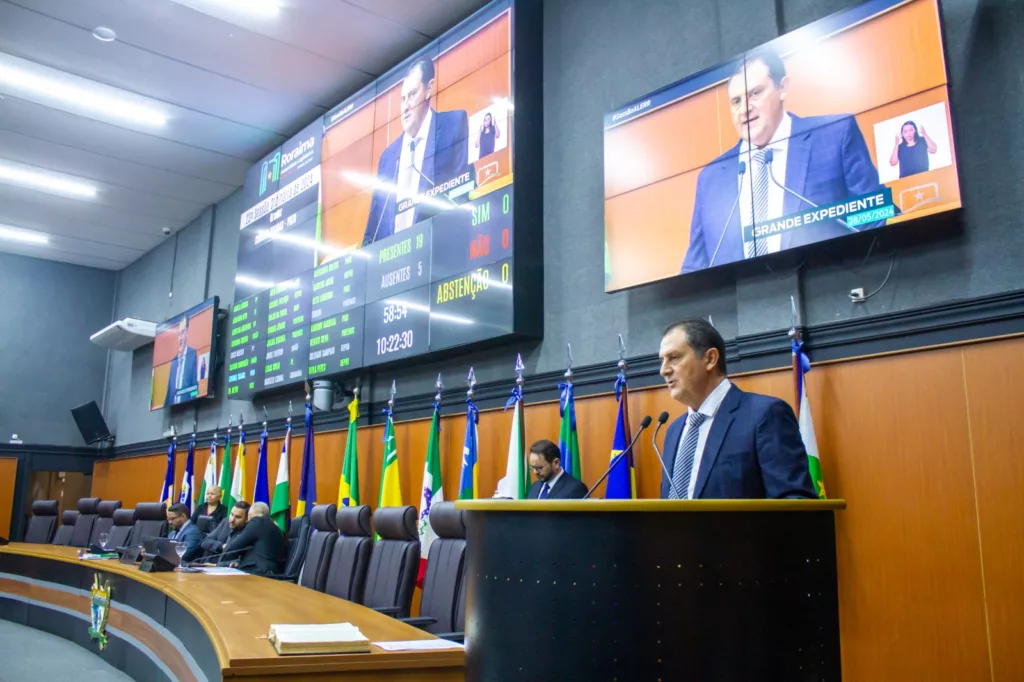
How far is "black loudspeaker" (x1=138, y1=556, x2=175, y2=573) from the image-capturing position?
161 inches

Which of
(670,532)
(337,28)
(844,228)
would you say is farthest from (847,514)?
(337,28)

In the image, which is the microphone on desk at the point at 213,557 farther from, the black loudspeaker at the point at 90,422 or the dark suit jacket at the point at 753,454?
the black loudspeaker at the point at 90,422

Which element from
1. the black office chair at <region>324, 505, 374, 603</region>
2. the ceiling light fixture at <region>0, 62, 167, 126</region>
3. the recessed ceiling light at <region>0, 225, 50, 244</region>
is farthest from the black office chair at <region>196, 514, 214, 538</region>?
the recessed ceiling light at <region>0, 225, 50, 244</region>

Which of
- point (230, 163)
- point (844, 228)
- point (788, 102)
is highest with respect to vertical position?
point (230, 163)

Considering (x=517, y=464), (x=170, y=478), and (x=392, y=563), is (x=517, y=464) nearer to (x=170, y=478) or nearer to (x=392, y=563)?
(x=392, y=563)

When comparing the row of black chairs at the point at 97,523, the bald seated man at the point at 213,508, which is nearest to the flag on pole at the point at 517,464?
the bald seated man at the point at 213,508

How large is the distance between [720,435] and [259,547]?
393 cm

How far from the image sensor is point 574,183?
4.92 meters

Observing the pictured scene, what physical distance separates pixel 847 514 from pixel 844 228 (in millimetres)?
1153

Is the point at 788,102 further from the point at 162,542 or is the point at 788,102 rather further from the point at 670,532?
the point at 162,542

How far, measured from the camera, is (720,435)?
1.96 metres

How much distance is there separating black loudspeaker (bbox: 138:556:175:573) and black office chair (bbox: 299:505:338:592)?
0.66 meters

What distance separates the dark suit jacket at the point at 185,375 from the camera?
8703 millimetres

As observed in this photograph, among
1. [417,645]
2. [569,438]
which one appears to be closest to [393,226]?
[569,438]
